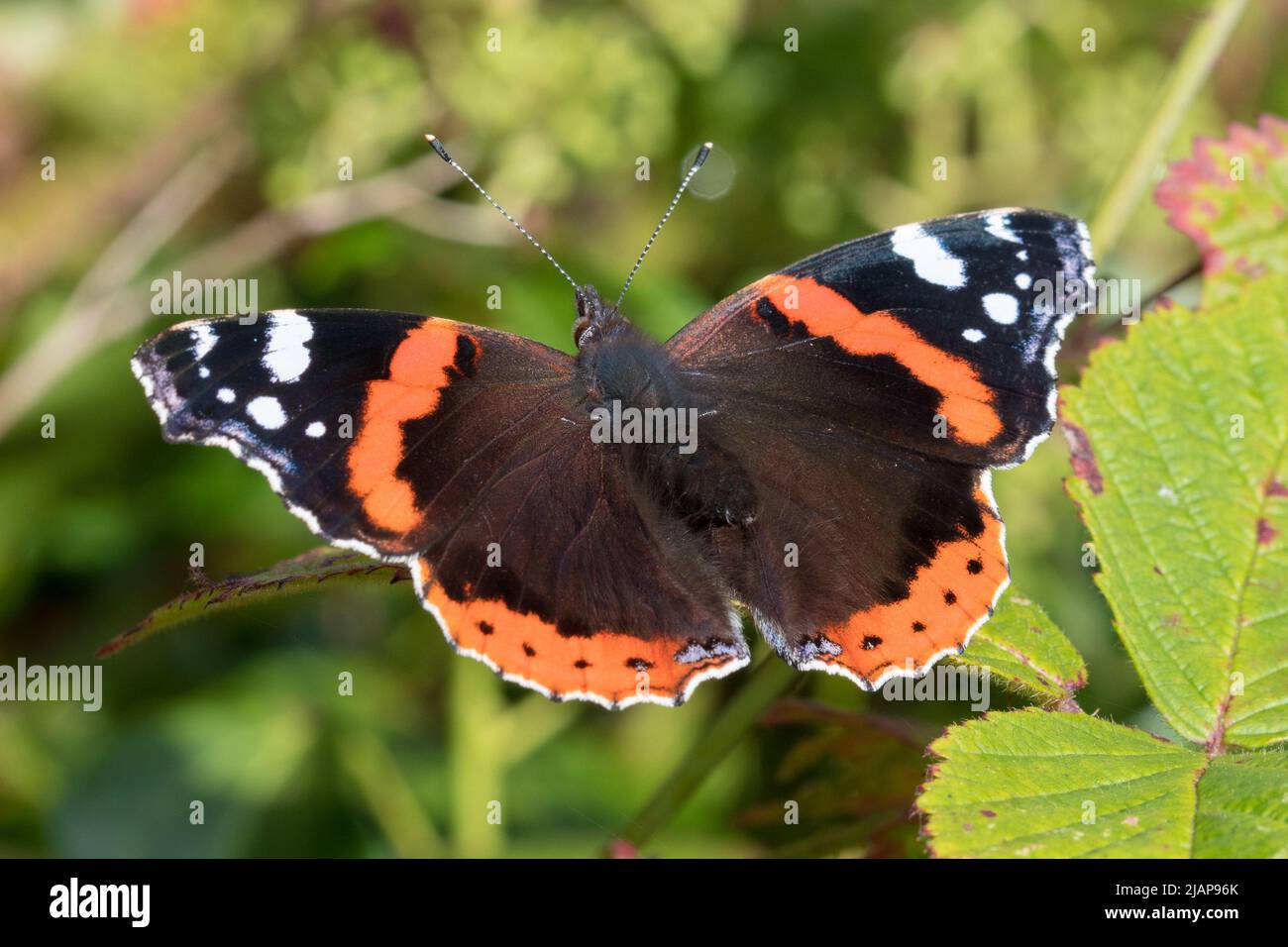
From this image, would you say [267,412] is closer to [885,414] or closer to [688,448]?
[688,448]

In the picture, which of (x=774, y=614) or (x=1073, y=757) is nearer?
(x=1073, y=757)

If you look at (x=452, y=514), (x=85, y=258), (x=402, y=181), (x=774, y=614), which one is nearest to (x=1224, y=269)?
(x=774, y=614)

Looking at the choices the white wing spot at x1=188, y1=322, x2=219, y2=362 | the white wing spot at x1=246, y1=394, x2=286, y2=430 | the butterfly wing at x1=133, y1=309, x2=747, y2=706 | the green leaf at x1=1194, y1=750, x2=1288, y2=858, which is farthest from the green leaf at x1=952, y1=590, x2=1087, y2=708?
the white wing spot at x1=188, y1=322, x2=219, y2=362

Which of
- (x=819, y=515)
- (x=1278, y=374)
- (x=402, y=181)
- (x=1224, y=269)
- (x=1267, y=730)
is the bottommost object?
(x=1267, y=730)

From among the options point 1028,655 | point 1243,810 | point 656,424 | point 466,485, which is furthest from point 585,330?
point 1243,810

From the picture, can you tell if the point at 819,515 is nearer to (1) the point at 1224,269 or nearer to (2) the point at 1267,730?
(2) the point at 1267,730

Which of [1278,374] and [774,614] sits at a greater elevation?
[1278,374]

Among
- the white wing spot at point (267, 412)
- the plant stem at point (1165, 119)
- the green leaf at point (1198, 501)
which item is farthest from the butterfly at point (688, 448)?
the plant stem at point (1165, 119)
